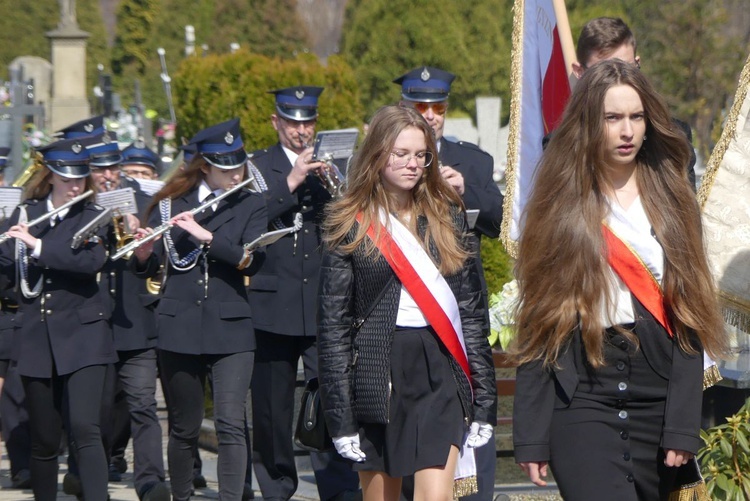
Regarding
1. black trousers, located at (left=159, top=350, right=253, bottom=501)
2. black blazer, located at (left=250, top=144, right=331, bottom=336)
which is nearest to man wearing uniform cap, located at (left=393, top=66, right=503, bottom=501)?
black blazer, located at (left=250, top=144, right=331, bottom=336)

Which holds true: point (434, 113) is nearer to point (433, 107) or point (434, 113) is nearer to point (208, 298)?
point (433, 107)

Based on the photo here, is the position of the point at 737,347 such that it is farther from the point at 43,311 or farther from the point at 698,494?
the point at 43,311

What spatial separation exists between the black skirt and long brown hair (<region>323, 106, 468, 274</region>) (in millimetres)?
316

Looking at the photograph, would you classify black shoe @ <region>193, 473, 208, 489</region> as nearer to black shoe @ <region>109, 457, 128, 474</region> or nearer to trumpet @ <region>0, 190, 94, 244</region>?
black shoe @ <region>109, 457, 128, 474</region>

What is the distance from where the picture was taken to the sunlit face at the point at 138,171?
9766mm

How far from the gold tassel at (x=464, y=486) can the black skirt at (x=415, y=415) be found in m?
0.17

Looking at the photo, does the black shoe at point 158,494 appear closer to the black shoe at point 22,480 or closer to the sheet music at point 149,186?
the black shoe at point 22,480

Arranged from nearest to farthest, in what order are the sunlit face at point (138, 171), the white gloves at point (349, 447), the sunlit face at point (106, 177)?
the white gloves at point (349, 447), the sunlit face at point (106, 177), the sunlit face at point (138, 171)

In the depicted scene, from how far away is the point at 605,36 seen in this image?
565 centimetres

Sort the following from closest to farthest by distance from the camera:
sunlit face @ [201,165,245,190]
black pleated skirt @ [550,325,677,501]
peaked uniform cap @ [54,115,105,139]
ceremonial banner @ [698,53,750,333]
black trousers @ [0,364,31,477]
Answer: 1. black pleated skirt @ [550,325,677,501]
2. ceremonial banner @ [698,53,750,333]
3. sunlit face @ [201,165,245,190]
4. peaked uniform cap @ [54,115,105,139]
5. black trousers @ [0,364,31,477]

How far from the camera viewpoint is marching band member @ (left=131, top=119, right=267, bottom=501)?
23.4ft

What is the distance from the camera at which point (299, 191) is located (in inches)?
295

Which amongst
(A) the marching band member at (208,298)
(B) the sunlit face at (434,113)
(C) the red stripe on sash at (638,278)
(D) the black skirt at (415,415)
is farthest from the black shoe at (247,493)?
(C) the red stripe on sash at (638,278)

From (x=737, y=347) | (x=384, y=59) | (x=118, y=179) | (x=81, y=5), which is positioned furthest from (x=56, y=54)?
(x=737, y=347)
